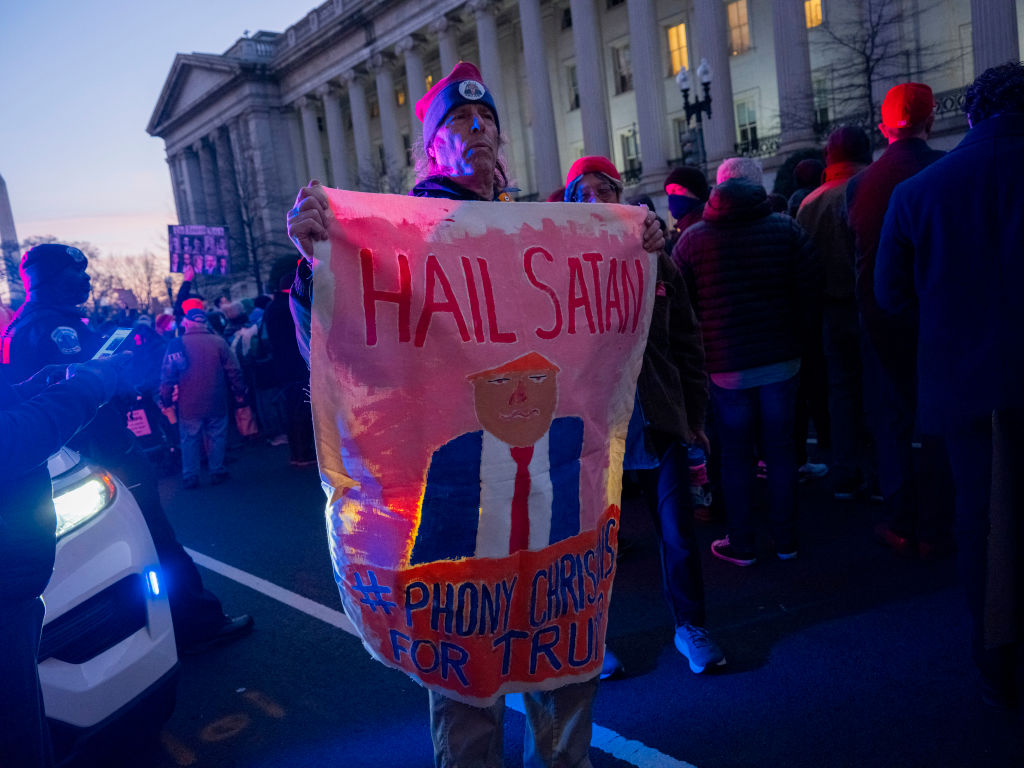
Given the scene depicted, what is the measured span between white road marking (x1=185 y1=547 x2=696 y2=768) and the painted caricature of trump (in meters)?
0.92

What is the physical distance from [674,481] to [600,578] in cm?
105

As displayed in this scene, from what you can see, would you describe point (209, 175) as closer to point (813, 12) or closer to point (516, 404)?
point (813, 12)

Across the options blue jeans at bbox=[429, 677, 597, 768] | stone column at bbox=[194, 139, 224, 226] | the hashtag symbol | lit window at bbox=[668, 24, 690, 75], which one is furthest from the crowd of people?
stone column at bbox=[194, 139, 224, 226]

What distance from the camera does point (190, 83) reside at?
5928cm

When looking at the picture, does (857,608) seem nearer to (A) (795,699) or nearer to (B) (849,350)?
(A) (795,699)

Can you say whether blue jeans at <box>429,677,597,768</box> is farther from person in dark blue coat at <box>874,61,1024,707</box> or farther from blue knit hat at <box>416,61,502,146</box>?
blue knit hat at <box>416,61,502,146</box>

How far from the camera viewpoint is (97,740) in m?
2.83

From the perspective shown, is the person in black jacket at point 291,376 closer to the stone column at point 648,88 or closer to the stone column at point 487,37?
the stone column at point 648,88

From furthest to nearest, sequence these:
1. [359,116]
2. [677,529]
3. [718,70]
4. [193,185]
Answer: [193,185] → [359,116] → [718,70] → [677,529]

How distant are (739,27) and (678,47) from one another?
295cm

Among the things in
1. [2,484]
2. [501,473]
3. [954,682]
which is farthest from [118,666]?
[954,682]

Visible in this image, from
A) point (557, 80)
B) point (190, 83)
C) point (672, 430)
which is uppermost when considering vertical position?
point (190, 83)

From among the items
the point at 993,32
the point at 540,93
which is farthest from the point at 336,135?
the point at 993,32

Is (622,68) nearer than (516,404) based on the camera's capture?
No
